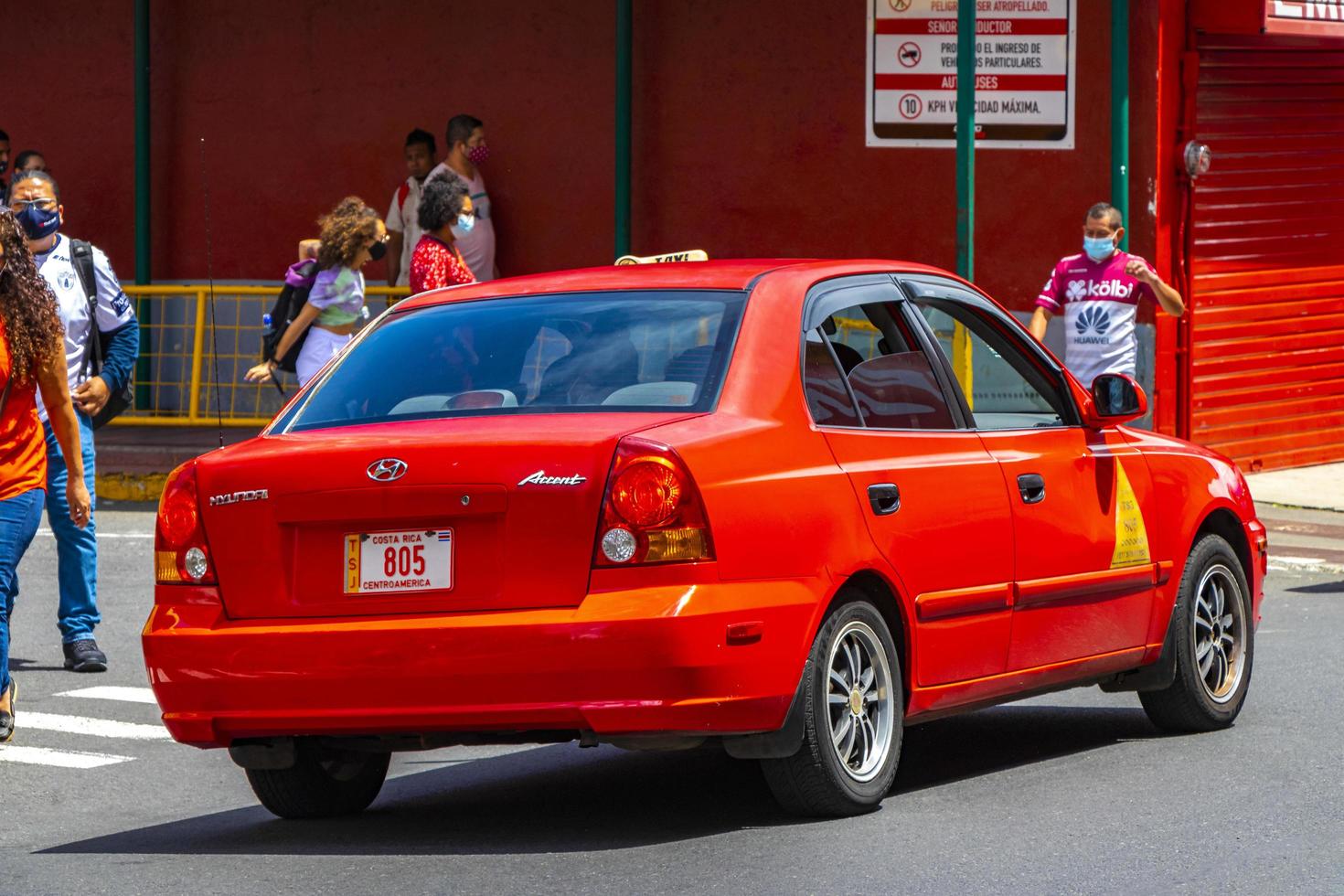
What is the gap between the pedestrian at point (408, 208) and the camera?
18.2 m

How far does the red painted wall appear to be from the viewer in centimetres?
1714

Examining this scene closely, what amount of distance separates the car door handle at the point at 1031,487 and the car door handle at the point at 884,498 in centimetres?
67

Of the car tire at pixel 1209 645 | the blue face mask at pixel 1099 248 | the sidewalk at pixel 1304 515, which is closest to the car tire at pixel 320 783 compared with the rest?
the car tire at pixel 1209 645

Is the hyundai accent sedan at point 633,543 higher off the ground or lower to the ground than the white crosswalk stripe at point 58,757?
higher

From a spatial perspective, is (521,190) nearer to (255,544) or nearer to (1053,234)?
(1053,234)

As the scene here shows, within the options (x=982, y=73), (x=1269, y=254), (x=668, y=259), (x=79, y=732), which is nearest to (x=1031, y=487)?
(x=668, y=259)

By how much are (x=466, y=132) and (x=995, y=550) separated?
11.5 m

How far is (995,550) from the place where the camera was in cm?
707

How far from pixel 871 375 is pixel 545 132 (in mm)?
11690

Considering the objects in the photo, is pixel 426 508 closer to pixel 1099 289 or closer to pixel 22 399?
pixel 22 399

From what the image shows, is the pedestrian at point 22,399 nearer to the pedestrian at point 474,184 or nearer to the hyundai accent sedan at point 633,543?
the hyundai accent sedan at point 633,543

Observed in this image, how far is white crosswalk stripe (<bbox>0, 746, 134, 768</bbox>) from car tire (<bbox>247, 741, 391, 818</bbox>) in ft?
4.15

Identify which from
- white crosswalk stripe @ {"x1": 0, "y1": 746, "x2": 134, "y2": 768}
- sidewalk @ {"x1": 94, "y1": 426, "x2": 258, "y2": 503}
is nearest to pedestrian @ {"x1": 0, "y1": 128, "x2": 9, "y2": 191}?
sidewalk @ {"x1": 94, "y1": 426, "x2": 258, "y2": 503}

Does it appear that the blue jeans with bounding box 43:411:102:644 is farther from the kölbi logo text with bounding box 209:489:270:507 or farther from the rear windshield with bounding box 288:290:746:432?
the kölbi logo text with bounding box 209:489:270:507
